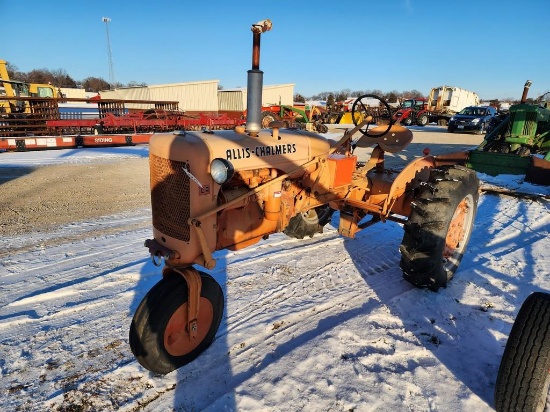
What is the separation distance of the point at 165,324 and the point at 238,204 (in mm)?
954

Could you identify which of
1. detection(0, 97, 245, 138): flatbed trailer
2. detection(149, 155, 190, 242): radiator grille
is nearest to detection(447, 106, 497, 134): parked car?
detection(0, 97, 245, 138): flatbed trailer

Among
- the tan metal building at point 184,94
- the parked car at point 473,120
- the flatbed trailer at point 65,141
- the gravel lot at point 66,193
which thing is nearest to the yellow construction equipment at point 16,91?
the flatbed trailer at point 65,141

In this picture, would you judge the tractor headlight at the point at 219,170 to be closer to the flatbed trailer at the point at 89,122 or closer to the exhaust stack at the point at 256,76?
the exhaust stack at the point at 256,76

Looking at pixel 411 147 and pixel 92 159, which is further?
pixel 411 147

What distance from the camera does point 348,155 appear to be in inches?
141

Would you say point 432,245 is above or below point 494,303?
above

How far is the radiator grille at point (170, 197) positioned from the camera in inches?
89.7

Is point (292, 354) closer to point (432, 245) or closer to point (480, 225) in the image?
point (432, 245)

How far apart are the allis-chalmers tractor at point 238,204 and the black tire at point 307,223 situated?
643 mm

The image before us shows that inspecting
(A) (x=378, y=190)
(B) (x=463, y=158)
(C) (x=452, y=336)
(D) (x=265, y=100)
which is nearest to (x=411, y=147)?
(B) (x=463, y=158)

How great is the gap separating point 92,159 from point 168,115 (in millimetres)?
5706

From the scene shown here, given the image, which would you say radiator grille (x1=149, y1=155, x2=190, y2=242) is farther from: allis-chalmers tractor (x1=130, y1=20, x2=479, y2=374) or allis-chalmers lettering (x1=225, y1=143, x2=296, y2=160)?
allis-chalmers lettering (x1=225, y1=143, x2=296, y2=160)

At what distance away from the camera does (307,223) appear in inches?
176

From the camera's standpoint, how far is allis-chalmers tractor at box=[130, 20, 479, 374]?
227 centimetres
